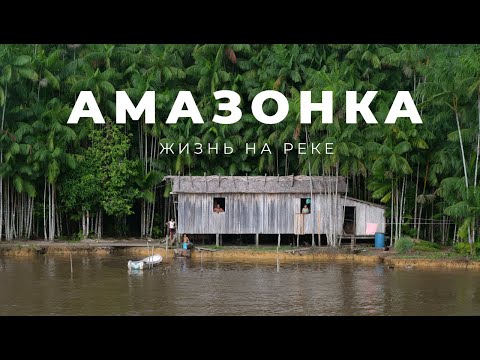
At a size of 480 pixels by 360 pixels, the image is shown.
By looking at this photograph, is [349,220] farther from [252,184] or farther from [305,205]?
[252,184]

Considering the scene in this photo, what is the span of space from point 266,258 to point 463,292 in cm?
974

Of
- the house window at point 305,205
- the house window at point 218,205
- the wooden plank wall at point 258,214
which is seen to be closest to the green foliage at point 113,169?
the wooden plank wall at point 258,214

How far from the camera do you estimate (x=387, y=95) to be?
3512cm

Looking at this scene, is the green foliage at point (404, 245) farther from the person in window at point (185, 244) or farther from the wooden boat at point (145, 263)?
the wooden boat at point (145, 263)

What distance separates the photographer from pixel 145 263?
29031 millimetres

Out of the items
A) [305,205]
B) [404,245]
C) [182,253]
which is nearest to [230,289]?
[182,253]

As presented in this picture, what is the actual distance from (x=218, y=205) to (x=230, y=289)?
32.7 ft

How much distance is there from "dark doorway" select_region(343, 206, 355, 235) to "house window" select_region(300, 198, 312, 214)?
1912mm

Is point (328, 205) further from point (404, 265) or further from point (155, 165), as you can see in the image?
point (155, 165)

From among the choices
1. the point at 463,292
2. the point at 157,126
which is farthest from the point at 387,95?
the point at 463,292

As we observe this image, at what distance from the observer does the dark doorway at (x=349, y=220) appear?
36.0 meters

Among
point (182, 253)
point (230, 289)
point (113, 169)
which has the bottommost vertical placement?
point (230, 289)

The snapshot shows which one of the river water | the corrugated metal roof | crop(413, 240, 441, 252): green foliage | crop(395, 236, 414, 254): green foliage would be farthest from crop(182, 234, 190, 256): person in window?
crop(413, 240, 441, 252): green foliage

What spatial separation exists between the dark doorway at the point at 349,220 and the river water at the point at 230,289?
214 inches
